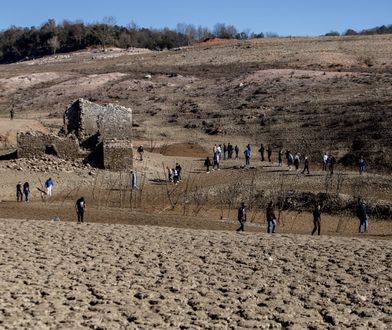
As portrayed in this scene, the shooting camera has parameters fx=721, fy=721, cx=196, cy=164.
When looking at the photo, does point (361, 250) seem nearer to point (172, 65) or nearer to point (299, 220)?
point (299, 220)

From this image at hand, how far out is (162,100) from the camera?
59750mm

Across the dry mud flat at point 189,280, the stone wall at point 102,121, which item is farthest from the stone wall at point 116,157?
the dry mud flat at point 189,280

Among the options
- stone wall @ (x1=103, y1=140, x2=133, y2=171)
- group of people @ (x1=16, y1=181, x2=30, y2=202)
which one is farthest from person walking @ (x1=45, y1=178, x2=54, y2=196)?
stone wall @ (x1=103, y1=140, x2=133, y2=171)

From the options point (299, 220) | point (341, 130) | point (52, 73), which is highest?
point (52, 73)

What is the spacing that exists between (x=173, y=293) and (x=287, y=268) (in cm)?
296

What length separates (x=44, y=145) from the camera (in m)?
33.2

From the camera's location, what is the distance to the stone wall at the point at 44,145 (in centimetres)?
3297

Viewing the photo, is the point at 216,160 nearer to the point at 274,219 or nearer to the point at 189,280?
the point at 274,219

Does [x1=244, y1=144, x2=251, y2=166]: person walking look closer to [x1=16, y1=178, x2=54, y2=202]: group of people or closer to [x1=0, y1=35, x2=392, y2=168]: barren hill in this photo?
[x1=0, y1=35, x2=392, y2=168]: barren hill

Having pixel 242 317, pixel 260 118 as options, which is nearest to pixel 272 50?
pixel 260 118

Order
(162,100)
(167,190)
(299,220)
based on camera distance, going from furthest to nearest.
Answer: (162,100) → (167,190) → (299,220)

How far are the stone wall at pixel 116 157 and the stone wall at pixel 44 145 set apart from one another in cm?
151

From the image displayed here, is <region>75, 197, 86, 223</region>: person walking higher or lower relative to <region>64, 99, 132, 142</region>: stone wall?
lower

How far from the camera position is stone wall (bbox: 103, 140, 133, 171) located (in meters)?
33.4
